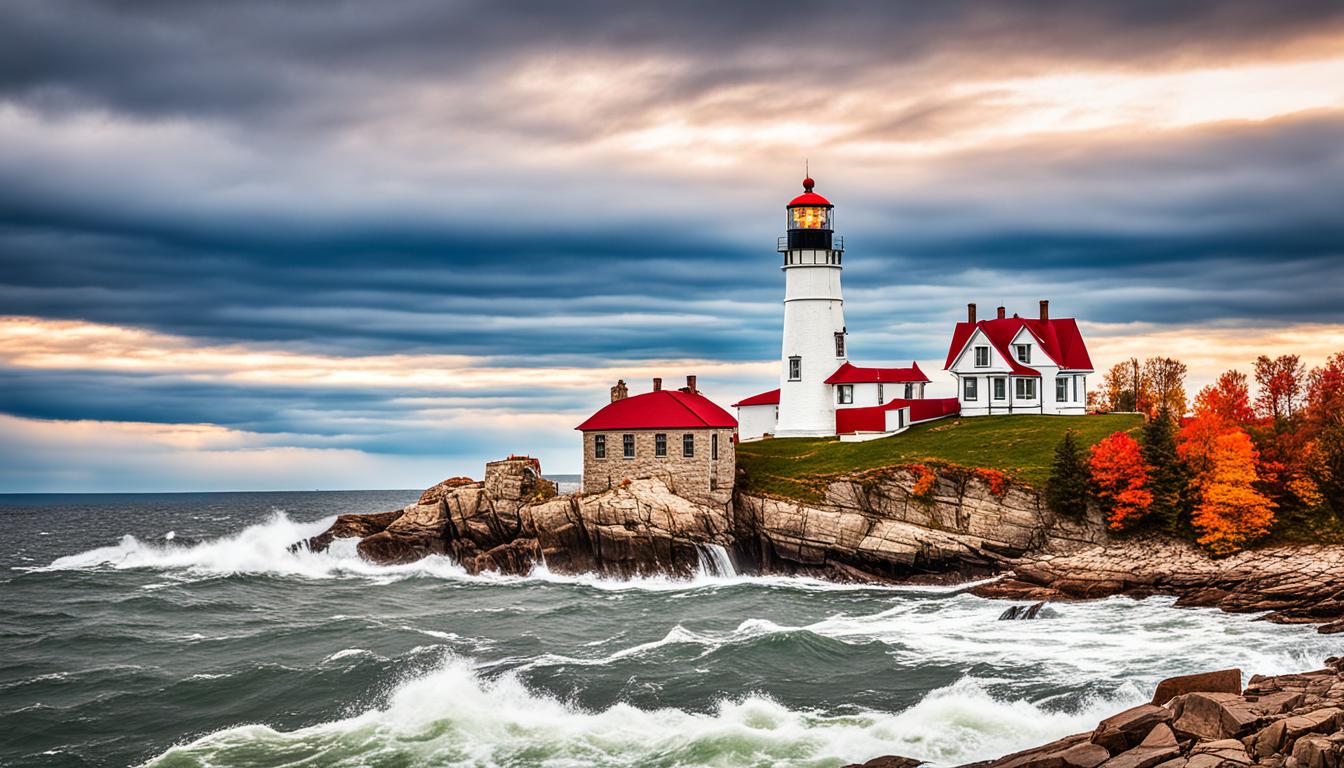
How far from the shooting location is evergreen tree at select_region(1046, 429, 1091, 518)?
43.1 m

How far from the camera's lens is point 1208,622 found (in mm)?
31547

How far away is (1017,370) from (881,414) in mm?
8642

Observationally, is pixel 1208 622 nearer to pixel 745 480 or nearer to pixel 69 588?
pixel 745 480

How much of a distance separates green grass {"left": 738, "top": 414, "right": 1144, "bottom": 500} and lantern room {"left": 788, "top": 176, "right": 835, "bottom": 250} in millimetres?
10834

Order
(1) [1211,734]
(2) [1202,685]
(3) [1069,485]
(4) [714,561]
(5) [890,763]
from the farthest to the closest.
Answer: (4) [714,561], (3) [1069,485], (2) [1202,685], (5) [890,763], (1) [1211,734]

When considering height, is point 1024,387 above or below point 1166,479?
above

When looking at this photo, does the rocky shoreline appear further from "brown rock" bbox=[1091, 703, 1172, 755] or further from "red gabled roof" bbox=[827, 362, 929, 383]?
"red gabled roof" bbox=[827, 362, 929, 383]

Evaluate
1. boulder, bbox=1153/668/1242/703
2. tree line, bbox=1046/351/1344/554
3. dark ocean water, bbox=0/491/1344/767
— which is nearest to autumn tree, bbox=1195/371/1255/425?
tree line, bbox=1046/351/1344/554

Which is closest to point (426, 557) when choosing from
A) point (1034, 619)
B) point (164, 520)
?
point (1034, 619)

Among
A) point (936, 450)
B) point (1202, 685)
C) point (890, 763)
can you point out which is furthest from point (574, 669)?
point (936, 450)

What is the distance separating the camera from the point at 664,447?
49.0 metres

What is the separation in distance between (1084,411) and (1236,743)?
49194 millimetres

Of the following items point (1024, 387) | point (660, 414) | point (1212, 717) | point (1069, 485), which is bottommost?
point (1212, 717)

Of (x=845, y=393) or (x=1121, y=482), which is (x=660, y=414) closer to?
(x=845, y=393)
